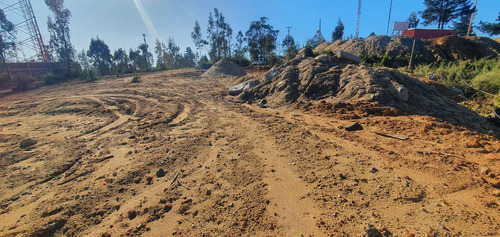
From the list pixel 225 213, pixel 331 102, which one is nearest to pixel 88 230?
pixel 225 213

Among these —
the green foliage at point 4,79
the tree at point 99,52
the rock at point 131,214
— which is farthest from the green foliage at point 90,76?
the rock at point 131,214

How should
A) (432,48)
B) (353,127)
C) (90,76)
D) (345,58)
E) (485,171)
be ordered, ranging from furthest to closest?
(90,76)
(432,48)
(345,58)
(353,127)
(485,171)

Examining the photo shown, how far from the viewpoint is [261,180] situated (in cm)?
260

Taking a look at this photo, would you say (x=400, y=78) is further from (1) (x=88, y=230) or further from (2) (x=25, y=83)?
(2) (x=25, y=83)

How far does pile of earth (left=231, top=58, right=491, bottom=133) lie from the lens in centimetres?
459

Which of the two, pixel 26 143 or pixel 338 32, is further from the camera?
pixel 338 32

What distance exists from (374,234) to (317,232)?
0.45m

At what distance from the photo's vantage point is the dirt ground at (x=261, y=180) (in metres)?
1.92

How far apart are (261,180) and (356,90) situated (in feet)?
13.4

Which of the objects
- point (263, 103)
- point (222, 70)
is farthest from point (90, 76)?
point (263, 103)

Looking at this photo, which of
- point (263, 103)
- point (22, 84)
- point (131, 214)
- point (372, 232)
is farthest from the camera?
point (22, 84)

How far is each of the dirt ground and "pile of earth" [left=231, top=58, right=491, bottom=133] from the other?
2.39ft

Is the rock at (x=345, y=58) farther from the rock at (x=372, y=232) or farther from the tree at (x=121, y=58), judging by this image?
the tree at (x=121, y=58)

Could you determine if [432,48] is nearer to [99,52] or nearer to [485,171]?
[485,171]
